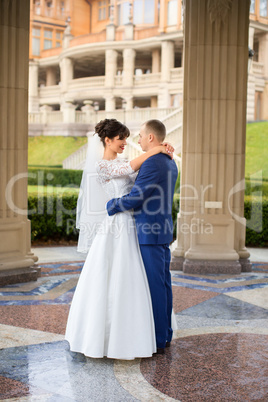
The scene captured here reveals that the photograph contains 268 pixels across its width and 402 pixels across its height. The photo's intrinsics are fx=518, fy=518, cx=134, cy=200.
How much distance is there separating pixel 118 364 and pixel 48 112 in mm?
26031

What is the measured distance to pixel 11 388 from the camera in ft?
10.9

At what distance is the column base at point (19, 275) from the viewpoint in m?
6.20

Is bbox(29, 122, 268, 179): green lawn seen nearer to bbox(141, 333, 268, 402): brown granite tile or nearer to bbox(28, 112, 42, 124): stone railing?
bbox(28, 112, 42, 124): stone railing

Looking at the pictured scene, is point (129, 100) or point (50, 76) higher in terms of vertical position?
point (50, 76)

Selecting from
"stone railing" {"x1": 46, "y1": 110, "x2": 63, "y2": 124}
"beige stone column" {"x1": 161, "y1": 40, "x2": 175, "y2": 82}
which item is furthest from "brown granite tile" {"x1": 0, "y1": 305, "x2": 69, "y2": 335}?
"beige stone column" {"x1": 161, "y1": 40, "x2": 175, "y2": 82}

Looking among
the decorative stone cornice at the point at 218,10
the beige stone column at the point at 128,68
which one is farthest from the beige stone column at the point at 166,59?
the decorative stone cornice at the point at 218,10

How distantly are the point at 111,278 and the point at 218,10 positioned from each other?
458 cm

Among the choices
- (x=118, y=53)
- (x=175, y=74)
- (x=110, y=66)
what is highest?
(x=118, y=53)

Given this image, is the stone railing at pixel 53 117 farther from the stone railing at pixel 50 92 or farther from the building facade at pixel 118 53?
the stone railing at pixel 50 92

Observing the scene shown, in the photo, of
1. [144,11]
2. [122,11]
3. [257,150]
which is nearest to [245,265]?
[257,150]

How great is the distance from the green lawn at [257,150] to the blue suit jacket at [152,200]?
15.8 metres

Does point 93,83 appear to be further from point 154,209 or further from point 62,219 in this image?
point 154,209

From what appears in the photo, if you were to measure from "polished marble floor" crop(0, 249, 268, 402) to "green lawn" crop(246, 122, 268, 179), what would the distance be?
47.4 ft

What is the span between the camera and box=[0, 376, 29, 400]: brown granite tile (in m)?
3.21
